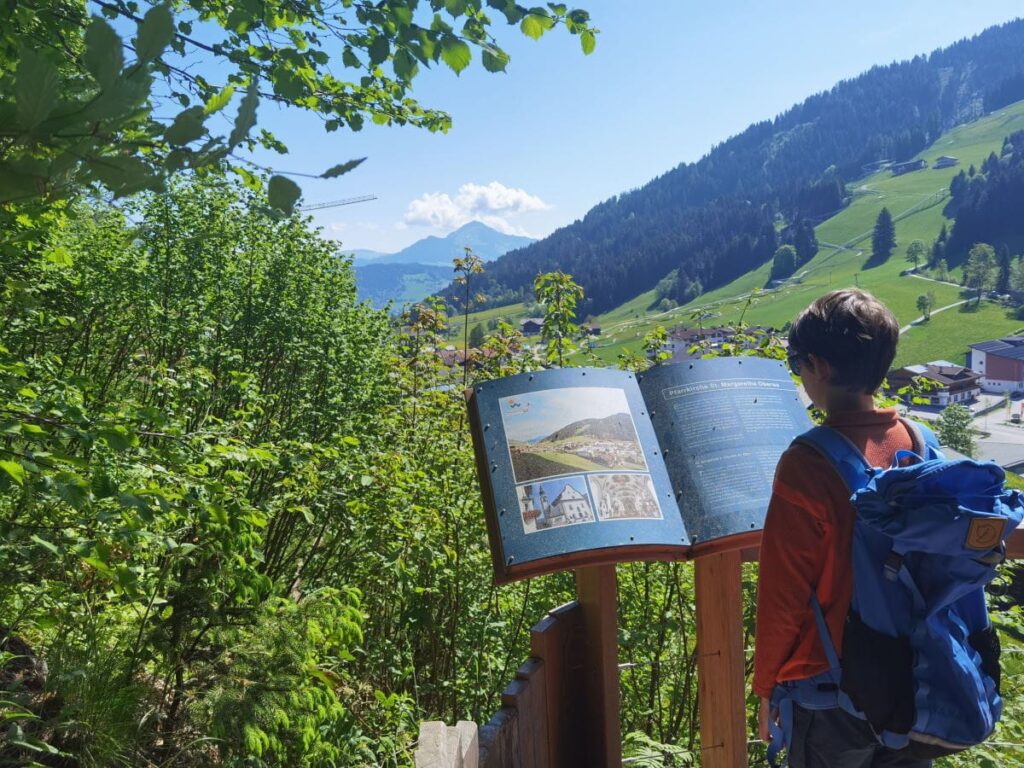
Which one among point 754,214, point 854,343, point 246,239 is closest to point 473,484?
point 854,343

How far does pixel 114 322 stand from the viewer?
328 inches

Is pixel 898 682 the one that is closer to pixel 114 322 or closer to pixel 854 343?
pixel 854 343

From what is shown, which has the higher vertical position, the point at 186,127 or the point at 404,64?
the point at 404,64

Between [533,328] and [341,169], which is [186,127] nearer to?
[341,169]

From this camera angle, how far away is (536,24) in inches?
110

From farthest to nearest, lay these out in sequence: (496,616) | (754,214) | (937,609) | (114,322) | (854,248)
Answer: (754,214) → (854,248) → (114,322) → (496,616) → (937,609)

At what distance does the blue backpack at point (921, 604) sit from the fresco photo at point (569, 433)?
0.75 metres

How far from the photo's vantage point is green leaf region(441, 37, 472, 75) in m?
2.78

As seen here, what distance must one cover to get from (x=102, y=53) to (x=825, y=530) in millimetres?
1900

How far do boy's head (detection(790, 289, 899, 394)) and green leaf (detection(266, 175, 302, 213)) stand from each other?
5.57ft

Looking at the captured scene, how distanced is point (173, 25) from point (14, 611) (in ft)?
12.7

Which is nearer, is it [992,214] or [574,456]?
[574,456]

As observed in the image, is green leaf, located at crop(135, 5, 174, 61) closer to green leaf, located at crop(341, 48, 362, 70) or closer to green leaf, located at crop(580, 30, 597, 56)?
green leaf, located at crop(580, 30, 597, 56)

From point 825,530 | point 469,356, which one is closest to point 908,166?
point 469,356
